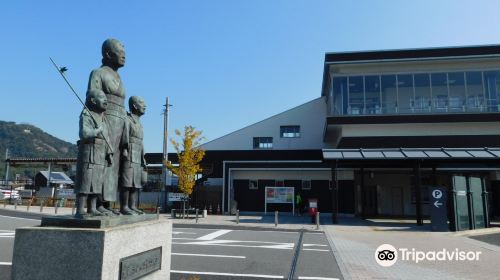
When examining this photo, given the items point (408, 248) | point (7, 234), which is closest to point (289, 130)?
point (408, 248)

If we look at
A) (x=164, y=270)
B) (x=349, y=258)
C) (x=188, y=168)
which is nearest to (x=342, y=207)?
(x=188, y=168)

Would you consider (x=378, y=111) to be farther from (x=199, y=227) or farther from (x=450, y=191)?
(x=199, y=227)

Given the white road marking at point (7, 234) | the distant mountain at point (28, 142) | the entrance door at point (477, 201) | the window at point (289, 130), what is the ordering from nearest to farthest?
the white road marking at point (7, 234), the entrance door at point (477, 201), the window at point (289, 130), the distant mountain at point (28, 142)

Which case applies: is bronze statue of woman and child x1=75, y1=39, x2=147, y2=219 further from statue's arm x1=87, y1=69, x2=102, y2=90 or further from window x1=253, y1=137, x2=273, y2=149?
window x1=253, y1=137, x2=273, y2=149

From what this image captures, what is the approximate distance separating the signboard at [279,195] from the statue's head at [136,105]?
81.4ft

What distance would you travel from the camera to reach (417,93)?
2814cm

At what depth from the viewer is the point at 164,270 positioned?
20.0 ft

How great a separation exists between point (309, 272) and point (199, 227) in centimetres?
1225

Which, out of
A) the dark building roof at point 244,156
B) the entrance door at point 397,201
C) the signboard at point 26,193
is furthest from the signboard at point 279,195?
the signboard at point 26,193

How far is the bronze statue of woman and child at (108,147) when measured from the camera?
4.94m

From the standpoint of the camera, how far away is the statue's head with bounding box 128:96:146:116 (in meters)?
6.67

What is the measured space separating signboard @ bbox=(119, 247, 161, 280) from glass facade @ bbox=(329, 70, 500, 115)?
949 inches

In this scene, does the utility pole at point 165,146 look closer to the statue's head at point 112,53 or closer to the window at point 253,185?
the window at point 253,185

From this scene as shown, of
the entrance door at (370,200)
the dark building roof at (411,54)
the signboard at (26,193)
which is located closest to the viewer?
the dark building roof at (411,54)
